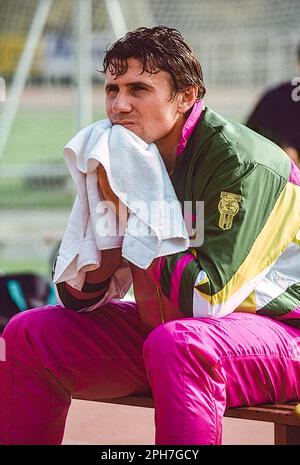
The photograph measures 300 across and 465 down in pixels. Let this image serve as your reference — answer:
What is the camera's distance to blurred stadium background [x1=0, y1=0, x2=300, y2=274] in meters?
8.86

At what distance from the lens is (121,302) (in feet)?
10.3

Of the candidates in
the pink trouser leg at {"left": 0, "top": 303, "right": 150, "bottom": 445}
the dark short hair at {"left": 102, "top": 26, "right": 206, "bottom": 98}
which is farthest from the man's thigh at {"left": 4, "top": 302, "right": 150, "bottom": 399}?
the dark short hair at {"left": 102, "top": 26, "right": 206, "bottom": 98}

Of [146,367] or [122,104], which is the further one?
[122,104]

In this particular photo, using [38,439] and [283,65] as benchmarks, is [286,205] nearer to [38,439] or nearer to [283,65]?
[38,439]

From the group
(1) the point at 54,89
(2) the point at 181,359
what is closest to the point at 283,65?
(1) the point at 54,89

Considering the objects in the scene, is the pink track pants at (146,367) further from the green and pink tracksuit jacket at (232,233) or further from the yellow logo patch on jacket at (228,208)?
the yellow logo patch on jacket at (228,208)

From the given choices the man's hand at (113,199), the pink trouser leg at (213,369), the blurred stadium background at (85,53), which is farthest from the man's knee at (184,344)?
the blurred stadium background at (85,53)

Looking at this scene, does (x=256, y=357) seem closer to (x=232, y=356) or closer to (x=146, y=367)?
(x=232, y=356)

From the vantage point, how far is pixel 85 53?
855cm

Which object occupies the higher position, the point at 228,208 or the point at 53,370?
the point at 228,208

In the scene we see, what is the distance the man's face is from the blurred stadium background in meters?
4.87

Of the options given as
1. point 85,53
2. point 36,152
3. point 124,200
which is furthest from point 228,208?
point 36,152

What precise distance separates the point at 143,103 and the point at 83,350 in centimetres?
76
